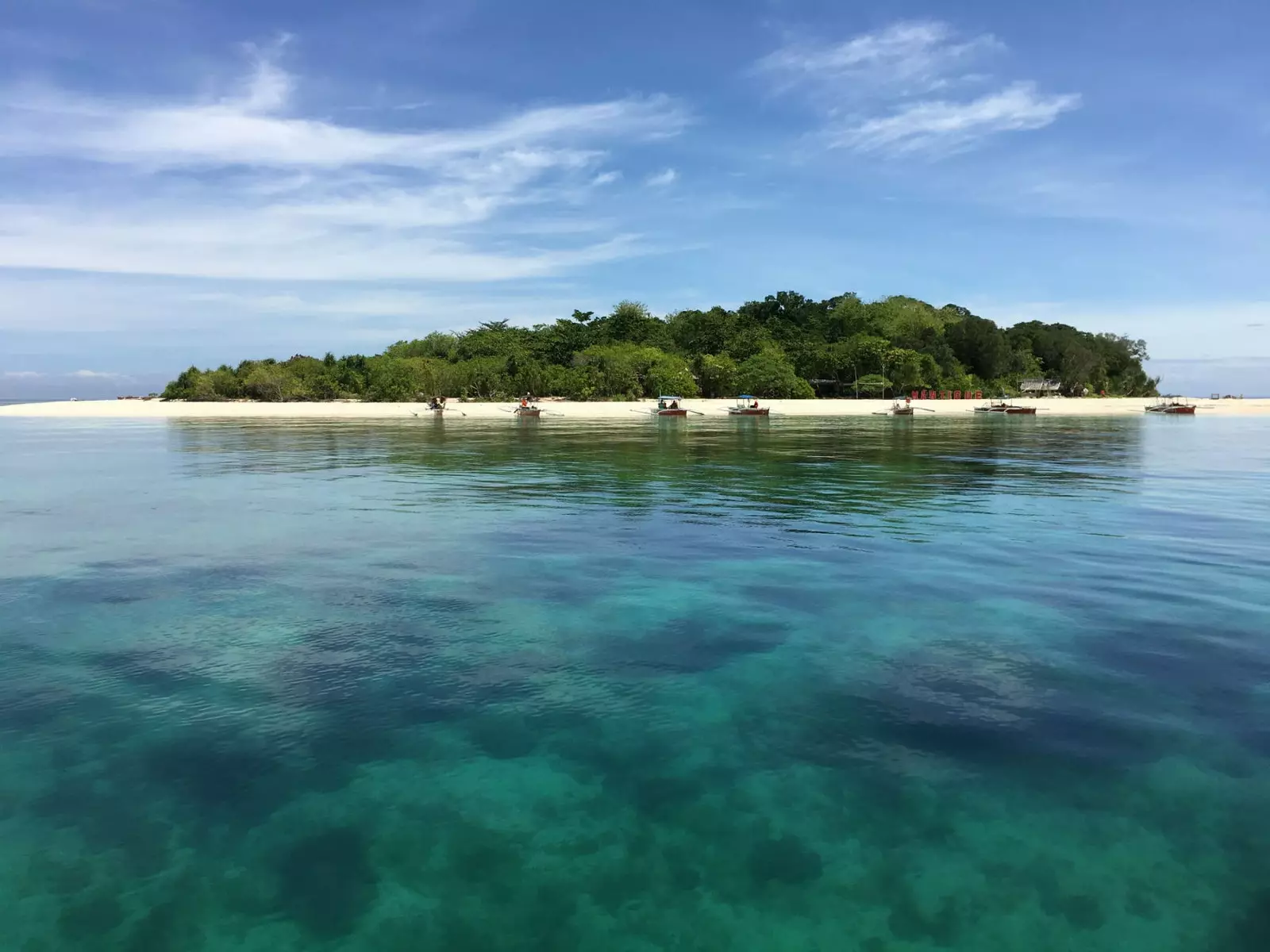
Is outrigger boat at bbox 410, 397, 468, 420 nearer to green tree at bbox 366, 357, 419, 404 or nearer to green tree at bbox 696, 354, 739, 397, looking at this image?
green tree at bbox 366, 357, 419, 404

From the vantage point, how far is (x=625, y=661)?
38.1ft

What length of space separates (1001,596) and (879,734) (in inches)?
272

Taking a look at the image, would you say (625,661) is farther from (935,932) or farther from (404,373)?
(404,373)

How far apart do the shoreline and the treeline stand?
4372mm

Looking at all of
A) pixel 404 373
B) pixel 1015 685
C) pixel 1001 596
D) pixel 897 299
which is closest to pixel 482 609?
pixel 1015 685

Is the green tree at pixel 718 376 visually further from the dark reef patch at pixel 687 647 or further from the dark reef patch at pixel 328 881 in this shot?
the dark reef patch at pixel 328 881

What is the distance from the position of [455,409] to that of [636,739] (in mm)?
105169

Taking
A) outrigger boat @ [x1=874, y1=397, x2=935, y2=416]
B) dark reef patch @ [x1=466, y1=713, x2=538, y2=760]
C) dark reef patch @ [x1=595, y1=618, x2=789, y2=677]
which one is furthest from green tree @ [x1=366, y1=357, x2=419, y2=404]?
dark reef patch @ [x1=466, y1=713, x2=538, y2=760]

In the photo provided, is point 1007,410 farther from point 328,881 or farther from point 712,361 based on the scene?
point 328,881

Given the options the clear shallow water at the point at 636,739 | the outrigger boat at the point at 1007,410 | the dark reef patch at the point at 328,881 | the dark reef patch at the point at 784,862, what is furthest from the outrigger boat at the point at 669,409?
the dark reef patch at the point at 328,881

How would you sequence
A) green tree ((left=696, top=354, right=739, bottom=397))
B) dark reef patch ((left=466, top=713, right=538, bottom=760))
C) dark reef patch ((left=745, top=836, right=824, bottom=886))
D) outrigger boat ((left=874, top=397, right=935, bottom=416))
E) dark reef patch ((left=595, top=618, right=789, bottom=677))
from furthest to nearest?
1. green tree ((left=696, top=354, right=739, bottom=397))
2. outrigger boat ((left=874, top=397, right=935, bottom=416))
3. dark reef patch ((left=595, top=618, right=789, bottom=677))
4. dark reef patch ((left=466, top=713, right=538, bottom=760))
5. dark reef patch ((left=745, top=836, right=824, bottom=886))

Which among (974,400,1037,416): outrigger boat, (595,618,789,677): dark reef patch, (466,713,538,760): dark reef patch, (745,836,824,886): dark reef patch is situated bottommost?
(745,836,824,886): dark reef patch

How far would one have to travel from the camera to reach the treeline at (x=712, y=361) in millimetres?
124500

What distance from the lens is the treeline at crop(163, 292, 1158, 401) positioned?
408ft
